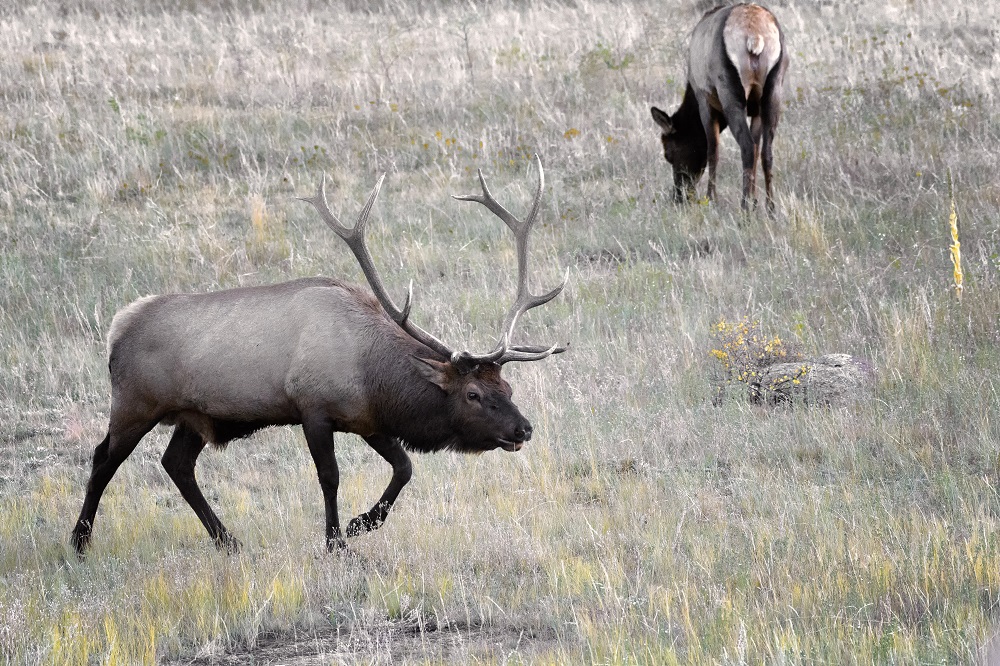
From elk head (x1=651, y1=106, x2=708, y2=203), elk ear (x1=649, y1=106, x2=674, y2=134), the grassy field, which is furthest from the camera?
elk head (x1=651, y1=106, x2=708, y2=203)

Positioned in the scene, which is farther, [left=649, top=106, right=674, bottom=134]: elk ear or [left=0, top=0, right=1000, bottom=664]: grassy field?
[left=649, top=106, right=674, bottom=134]: elk ear

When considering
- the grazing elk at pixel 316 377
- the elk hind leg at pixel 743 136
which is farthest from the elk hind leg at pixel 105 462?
the elk hind leg at pixel 743 136

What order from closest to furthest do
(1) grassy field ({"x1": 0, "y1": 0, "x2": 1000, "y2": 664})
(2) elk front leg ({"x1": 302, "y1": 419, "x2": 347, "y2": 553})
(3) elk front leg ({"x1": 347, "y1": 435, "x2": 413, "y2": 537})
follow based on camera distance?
1. (1) grassy field ({"x1": 0, "y1": 0, "x2": 1000, "y2": 664})
2. (2) elk front leg ({"x1": 302, "y1": 419, "x2": 347, "y2": 553})
3. (3) elk front leg ({"x1": 347, "y1": 435, "x2": 413, "y2": 537})

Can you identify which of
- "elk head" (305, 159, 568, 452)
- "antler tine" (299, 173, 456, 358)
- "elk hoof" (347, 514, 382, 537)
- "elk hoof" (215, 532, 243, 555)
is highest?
"antler tine" (299, 173, 456, 358)

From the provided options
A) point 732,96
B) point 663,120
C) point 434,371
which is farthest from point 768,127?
point 434,371

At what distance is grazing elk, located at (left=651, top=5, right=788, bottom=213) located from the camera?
11.7m

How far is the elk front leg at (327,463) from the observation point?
613cm

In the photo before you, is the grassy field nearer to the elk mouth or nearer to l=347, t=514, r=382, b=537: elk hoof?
l=347, t=514, r=382, b=537: elk hoof

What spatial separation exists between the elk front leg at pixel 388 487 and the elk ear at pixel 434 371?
46 centimetres

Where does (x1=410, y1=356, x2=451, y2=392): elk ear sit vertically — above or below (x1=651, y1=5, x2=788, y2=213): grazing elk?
below

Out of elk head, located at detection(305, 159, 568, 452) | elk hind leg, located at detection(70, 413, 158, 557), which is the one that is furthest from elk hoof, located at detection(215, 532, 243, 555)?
elk head, located at detection(305, 159, 568, 452)

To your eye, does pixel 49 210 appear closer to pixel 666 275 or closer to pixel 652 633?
pixel 666 275

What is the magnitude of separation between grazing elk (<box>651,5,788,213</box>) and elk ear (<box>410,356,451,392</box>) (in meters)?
6.05

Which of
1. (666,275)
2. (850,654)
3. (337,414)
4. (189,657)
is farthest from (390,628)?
(666,275)
